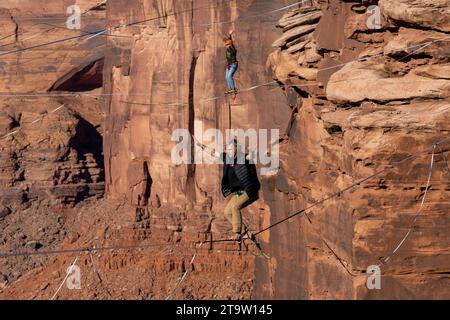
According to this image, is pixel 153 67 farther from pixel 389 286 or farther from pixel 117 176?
pixel 389 286

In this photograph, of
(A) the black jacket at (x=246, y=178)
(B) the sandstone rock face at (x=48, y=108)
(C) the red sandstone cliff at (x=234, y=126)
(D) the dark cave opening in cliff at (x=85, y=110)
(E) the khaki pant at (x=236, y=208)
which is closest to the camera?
(C) the red sandstone cliff at (x=234, y=126)

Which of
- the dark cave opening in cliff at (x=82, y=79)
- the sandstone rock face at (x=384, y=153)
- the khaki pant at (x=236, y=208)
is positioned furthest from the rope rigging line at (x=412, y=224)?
the dark cave opening in cliff at (x=82, y=79)

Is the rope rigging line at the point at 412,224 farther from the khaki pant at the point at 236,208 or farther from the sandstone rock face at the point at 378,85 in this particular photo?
the khaki pant at the point at 236,208

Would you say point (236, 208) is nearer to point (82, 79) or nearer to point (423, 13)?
point (423, 13)

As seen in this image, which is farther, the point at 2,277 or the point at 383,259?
the point at 2,277

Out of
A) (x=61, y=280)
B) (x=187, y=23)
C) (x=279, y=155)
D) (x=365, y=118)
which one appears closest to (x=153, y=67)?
(x=187, y=23)

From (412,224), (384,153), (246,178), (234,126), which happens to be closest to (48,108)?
(234,126)

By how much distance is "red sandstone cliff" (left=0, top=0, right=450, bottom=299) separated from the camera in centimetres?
1634

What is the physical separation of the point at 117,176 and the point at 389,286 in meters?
33.0

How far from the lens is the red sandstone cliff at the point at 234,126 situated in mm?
16344

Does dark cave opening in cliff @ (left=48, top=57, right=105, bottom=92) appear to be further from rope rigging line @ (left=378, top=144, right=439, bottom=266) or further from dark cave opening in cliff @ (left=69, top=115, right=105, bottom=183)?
rope rigging line @ (left=378, top=144, right=439, bottom=266)

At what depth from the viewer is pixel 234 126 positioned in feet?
133

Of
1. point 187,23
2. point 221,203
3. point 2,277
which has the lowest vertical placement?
point 2,277

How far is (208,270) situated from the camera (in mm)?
42469
